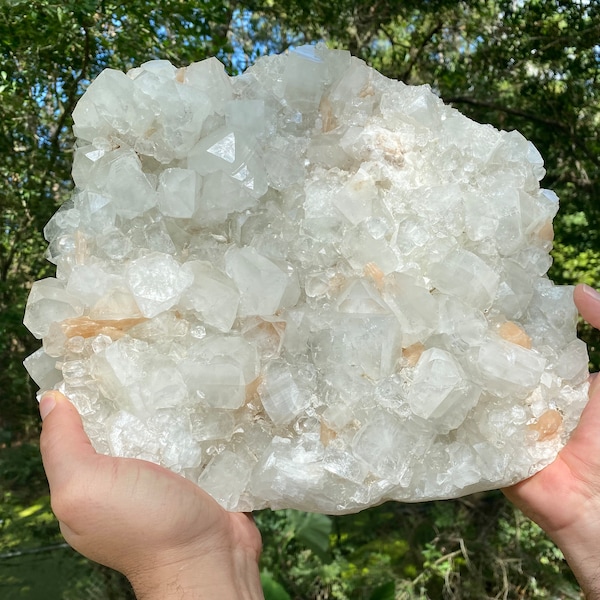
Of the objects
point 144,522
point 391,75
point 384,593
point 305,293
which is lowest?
point 384,593

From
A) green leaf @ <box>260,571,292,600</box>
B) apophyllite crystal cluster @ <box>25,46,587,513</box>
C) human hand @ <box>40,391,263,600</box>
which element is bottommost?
green leaf @ <box>260,571,292,600</box>

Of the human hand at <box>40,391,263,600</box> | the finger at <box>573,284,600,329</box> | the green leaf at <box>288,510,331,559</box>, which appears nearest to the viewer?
the human hand at <box>40,391,263,600</box>

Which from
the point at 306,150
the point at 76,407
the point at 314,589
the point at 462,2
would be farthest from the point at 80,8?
the point at 314,589

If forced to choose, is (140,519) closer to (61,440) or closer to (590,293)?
(61,440)

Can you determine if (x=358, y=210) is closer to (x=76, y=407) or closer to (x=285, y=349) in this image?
(x=285, y=349)

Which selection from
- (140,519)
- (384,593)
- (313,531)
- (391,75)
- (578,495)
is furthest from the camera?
(391,75)

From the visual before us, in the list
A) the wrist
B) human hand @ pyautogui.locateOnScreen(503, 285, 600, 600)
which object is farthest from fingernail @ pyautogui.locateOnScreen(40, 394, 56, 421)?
human hand @ pyautogui.locateOnScreen(503, 285, 600, 600)

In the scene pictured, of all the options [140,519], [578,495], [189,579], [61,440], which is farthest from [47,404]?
[578,495]

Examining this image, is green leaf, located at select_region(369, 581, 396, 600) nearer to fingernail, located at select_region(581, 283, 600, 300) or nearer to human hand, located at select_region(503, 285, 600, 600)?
human hand, located at select_region(503, 285, 600, 600)
